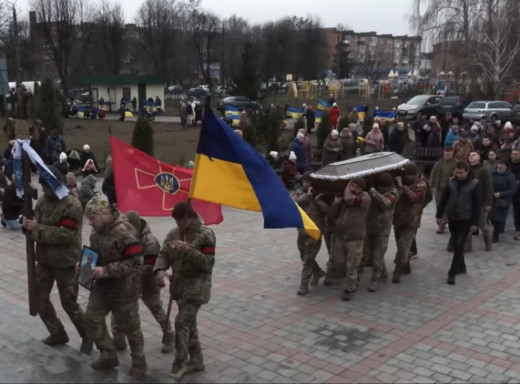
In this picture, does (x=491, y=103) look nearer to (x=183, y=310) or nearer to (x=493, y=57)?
(x=493, y=57)

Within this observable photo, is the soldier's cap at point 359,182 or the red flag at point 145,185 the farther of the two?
the soldier's cap at point 359,182

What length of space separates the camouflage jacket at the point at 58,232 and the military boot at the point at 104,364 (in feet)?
3.31

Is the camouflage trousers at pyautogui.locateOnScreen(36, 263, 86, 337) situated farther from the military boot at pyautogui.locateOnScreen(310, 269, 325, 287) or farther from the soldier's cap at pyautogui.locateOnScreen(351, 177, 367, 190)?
the soldier's cap at pyautogui.locateOnScreen(351, 177, 367, 190)

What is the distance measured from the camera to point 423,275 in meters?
9.62

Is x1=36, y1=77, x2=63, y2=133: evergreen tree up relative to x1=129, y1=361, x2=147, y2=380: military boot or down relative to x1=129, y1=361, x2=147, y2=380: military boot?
up

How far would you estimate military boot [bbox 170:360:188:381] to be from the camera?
6.07 metres

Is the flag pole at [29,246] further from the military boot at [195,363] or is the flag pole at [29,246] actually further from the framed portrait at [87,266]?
the military boot at [195,363]

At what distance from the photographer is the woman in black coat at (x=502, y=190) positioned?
11227 millimetres

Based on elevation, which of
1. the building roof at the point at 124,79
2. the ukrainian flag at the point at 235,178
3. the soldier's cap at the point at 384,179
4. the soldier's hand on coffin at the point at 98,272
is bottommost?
the soldier's hand on coffin at the point at 98,272

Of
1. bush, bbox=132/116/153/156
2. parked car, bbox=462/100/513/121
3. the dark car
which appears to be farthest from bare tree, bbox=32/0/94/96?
bush, bbox=132/116/153/156

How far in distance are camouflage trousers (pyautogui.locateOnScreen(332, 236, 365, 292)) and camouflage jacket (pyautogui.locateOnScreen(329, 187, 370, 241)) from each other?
8 centimetres

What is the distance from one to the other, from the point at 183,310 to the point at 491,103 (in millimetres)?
31474

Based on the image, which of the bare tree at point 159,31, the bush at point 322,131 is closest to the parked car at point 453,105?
the bush at point 322,131

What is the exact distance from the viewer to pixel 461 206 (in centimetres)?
909
